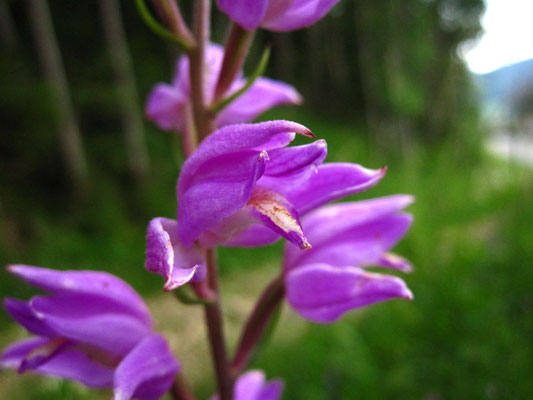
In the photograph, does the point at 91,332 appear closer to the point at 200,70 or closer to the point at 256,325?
the point at 256,325

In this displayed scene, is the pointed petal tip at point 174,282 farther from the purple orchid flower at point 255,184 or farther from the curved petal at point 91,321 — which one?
the curved petal at point 91,321

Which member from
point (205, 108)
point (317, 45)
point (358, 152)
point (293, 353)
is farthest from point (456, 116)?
point (205, 108)

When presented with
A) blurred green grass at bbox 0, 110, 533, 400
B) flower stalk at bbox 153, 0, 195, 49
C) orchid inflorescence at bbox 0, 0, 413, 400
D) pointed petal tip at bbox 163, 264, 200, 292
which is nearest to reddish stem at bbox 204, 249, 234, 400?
orchid inflorescence at bbox 0, 0, 413, 400

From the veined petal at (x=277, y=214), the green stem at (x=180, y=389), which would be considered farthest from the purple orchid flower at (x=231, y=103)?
the green stem at (x=180, y=389)

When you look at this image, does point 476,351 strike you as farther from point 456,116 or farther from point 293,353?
point 456,116

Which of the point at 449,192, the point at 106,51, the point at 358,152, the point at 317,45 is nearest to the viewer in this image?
the point at 449,192
